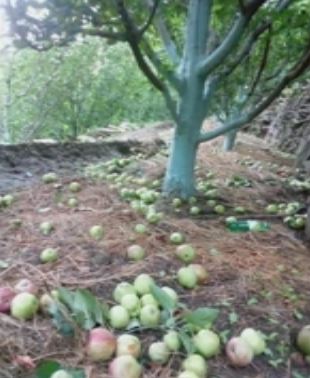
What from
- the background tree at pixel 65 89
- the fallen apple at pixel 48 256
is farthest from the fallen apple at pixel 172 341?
the background tree at pixel 65 89

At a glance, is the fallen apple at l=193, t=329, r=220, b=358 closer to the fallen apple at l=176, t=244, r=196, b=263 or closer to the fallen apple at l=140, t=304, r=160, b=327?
the fallen apple at l=140, t=304, r=160, b=327

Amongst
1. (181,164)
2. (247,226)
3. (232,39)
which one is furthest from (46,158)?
(247,226)

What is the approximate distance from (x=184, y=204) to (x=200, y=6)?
1.39 metres

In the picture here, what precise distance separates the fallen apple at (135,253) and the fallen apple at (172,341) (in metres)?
0.76

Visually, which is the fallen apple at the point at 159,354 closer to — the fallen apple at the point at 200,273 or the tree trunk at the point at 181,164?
the fallen apple at the point at 200,273

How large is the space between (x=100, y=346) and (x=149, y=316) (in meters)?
0.25

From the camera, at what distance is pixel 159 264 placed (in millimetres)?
2559

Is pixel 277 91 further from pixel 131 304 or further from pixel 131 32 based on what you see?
pixel 131 304

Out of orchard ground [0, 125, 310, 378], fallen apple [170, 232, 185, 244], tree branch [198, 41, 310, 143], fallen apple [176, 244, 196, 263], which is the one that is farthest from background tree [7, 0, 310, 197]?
fallen apple [176, 244, 196, 263]

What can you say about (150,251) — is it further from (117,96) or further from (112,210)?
(117,96)

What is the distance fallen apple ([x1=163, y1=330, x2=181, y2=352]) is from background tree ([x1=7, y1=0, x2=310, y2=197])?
1970 millimetres

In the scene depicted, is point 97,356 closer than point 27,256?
Yes

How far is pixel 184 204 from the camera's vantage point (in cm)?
387

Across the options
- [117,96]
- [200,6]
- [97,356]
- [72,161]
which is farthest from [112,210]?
[117,96]
